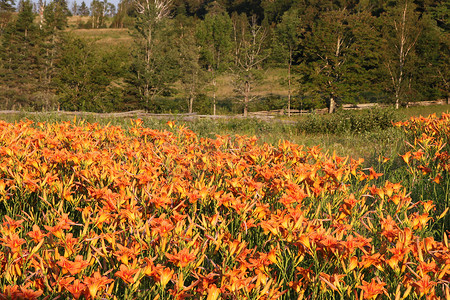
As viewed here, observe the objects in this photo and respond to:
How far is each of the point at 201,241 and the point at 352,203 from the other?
799mm

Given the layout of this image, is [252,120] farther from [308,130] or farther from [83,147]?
[83,147]

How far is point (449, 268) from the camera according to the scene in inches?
56.8

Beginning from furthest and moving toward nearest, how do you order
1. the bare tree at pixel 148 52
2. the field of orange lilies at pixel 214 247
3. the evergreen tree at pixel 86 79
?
1. the evergreen tree at pixel 86 79
2. the bare tree at pixel 148 52
3. the field of orange lilies at pixel 214 247

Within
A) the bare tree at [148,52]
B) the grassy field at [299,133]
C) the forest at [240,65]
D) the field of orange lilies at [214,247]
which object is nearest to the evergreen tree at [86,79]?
the forest at [240,65]

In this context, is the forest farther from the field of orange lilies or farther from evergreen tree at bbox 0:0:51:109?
the field of orange lilies

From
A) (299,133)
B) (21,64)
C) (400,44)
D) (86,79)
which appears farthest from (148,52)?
(299,133)

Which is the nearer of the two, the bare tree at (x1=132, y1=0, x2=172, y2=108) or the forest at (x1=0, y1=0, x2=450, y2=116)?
the forest at (x1=0, y1=0, x2=450, y2=116)

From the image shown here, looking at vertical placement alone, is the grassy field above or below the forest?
below

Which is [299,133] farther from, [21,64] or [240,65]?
[21,64]

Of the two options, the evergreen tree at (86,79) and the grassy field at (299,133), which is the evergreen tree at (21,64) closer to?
the evergreen tree at (86,79)

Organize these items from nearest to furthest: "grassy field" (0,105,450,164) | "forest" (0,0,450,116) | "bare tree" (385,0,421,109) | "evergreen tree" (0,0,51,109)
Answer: "grassy field" (0,105,450,164), "forest" (0,0,450,116), "bare tree" (385,0,421,109), "evergreen tree" (0,0,51,109)

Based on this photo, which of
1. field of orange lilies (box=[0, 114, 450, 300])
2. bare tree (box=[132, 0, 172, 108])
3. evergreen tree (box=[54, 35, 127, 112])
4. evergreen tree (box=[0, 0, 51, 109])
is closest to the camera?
field of orange lilies (box=[0, 114, 450, 300])

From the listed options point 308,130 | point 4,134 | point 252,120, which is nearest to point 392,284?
point 4,134

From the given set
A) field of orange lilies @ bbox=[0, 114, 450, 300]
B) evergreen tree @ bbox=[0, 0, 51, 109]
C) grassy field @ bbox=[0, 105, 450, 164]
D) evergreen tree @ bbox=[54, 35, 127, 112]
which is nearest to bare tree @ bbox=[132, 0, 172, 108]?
evergreen tree @ bbox=[54, 35, 127, 112]
